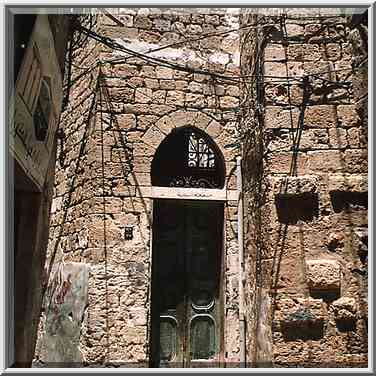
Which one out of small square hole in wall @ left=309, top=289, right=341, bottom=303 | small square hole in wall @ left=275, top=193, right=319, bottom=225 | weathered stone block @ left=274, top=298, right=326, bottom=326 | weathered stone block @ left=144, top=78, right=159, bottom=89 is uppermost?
weathered stone block @ left=144, top=78, right=159, bottom=89

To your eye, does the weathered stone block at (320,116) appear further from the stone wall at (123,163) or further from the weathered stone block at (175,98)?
the weathered stone block at (175,98)

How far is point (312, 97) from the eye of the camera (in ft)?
12.8

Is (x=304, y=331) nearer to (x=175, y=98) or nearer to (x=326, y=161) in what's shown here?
(x=326, y=161)

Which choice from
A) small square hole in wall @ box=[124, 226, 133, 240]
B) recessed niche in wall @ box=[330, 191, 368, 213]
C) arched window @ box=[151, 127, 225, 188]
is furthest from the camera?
arched window @ box=[151, 127, 225, 188]

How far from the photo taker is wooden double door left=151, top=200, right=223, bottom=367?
5438 mm

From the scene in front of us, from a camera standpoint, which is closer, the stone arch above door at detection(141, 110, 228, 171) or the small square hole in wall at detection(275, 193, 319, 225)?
the small square hole in wall at detection(275, 193, 319, 225)

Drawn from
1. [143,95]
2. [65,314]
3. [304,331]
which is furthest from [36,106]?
[304,331]

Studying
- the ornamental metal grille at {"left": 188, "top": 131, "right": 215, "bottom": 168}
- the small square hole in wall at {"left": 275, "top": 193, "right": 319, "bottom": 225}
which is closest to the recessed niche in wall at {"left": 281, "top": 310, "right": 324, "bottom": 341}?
the small square hole in wall at {"left": 275, "top": 193, "right": 319, "bottom": 225}

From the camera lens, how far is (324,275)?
3.54m

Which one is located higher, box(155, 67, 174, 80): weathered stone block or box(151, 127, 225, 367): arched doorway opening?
box(155, 67, 174, 80): weathered stone block

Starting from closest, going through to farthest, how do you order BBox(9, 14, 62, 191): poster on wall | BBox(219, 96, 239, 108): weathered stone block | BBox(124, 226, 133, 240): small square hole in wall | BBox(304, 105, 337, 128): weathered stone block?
1. BBox(9, 14, 62, 191): poster on wall
2. BBox(304, 105, 337, 128): weathered stone block
3. BBox(124, 226, 133, 240): small square hole in wall
4. BBox(219, 96, 239, 108): weathered stone block

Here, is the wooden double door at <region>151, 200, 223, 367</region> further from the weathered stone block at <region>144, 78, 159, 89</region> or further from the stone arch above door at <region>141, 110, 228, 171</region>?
the weathered stone block at <region>144, 78, 159, 89</region>

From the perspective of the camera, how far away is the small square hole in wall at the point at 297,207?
12.2ft

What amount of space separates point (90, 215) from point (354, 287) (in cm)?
286
